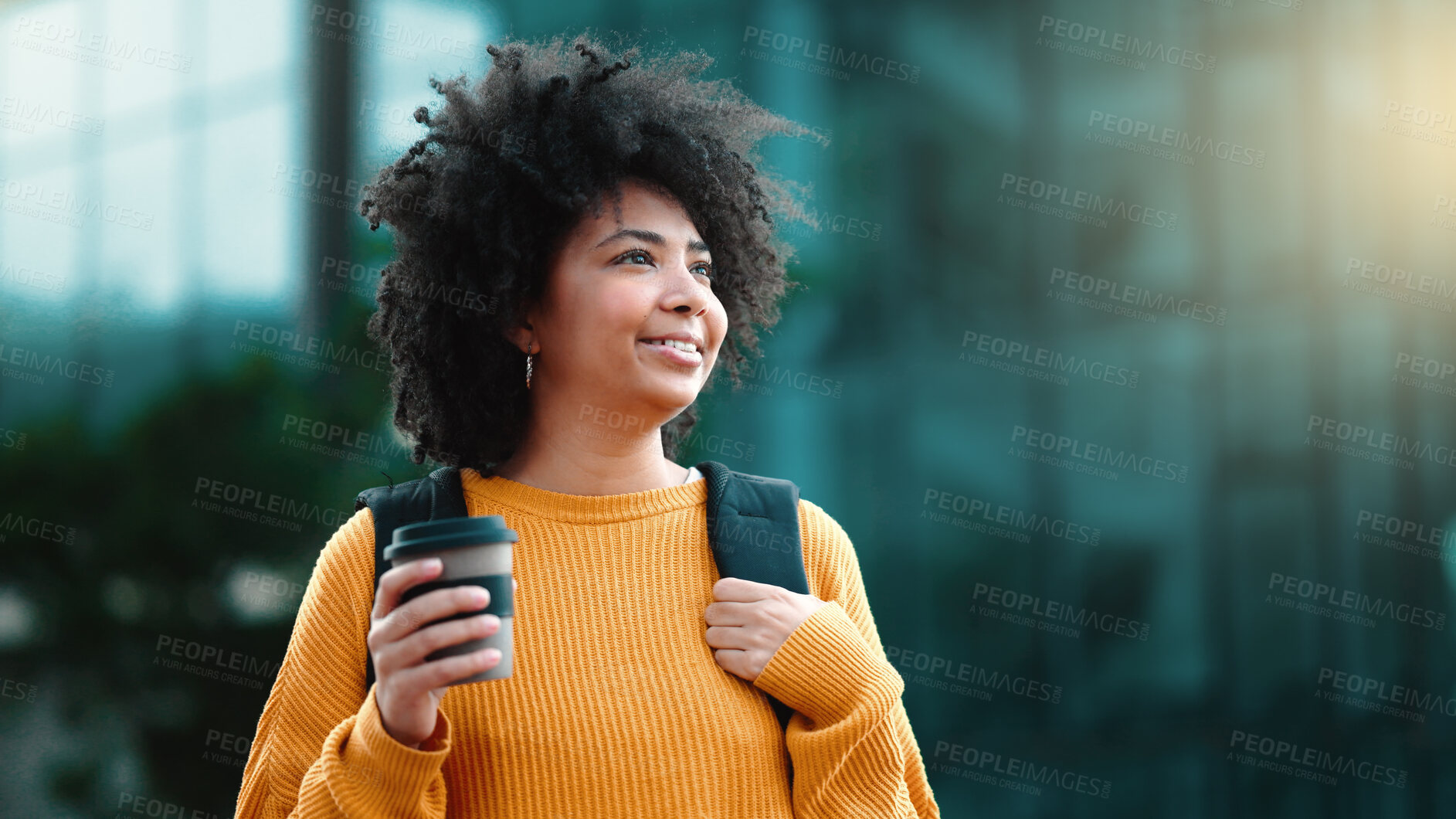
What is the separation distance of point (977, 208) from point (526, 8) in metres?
1.96

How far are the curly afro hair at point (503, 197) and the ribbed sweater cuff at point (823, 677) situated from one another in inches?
28.2

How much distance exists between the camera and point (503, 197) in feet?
7.04

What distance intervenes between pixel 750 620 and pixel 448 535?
2.07 ft

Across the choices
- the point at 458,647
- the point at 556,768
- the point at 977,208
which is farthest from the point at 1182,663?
the point at 458,647

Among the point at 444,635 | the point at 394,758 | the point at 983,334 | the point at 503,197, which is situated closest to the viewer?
the point at 444,635

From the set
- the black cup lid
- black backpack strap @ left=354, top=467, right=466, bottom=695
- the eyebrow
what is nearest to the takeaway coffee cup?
the black cup lid

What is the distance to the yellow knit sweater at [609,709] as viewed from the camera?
1.72m

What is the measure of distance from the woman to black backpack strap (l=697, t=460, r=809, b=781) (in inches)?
1.5

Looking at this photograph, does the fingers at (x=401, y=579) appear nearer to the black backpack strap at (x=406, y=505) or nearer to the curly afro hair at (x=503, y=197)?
the black backpack strap at (x=406, y=505)

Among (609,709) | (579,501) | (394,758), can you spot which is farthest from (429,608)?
(579,501)

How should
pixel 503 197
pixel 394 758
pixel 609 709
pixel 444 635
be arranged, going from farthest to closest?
1. pixel 503 197
2. pixel 609 709
3. pixel 394 758
4. pixel 444 635

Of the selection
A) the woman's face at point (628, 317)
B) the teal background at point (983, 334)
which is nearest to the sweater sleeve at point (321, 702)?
the woman's face at point (628, 317)

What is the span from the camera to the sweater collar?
6.49ft

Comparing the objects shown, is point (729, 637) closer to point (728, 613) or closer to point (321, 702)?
point (728, 613)
